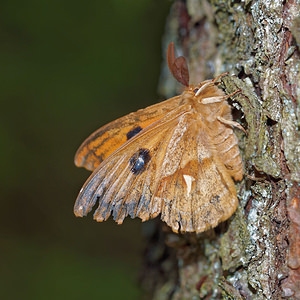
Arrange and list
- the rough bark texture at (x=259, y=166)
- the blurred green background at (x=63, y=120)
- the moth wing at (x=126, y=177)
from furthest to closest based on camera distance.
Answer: the blurred green background at (x=63, y=120) < the moth wing at (x=126, y=177) < the rough bark texture at (x=259, y=166)

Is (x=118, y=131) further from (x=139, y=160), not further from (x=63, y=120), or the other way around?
(x=63, y=120)

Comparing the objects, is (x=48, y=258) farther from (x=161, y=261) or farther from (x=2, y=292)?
(x=161, y=261)

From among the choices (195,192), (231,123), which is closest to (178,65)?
(231,123)

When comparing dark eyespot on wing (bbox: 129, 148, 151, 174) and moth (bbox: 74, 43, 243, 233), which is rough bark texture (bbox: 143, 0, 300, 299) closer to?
moth (bbox: 74, 43, 243, 233)

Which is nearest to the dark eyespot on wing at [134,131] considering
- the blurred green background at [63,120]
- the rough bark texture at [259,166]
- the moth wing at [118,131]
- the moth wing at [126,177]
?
the moth wing at [118,131]

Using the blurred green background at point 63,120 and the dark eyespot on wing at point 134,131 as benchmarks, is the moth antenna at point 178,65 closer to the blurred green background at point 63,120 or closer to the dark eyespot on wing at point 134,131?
the dark eyespot on wing at point 134,131

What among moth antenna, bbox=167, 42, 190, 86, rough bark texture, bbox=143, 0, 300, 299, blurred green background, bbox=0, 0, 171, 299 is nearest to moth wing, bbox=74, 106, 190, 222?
moth antenna, bbox=167, 42, 190, 86

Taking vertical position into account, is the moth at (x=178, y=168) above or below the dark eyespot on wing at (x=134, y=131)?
below

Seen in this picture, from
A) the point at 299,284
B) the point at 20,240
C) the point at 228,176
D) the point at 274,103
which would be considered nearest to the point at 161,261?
the point at 228,176
